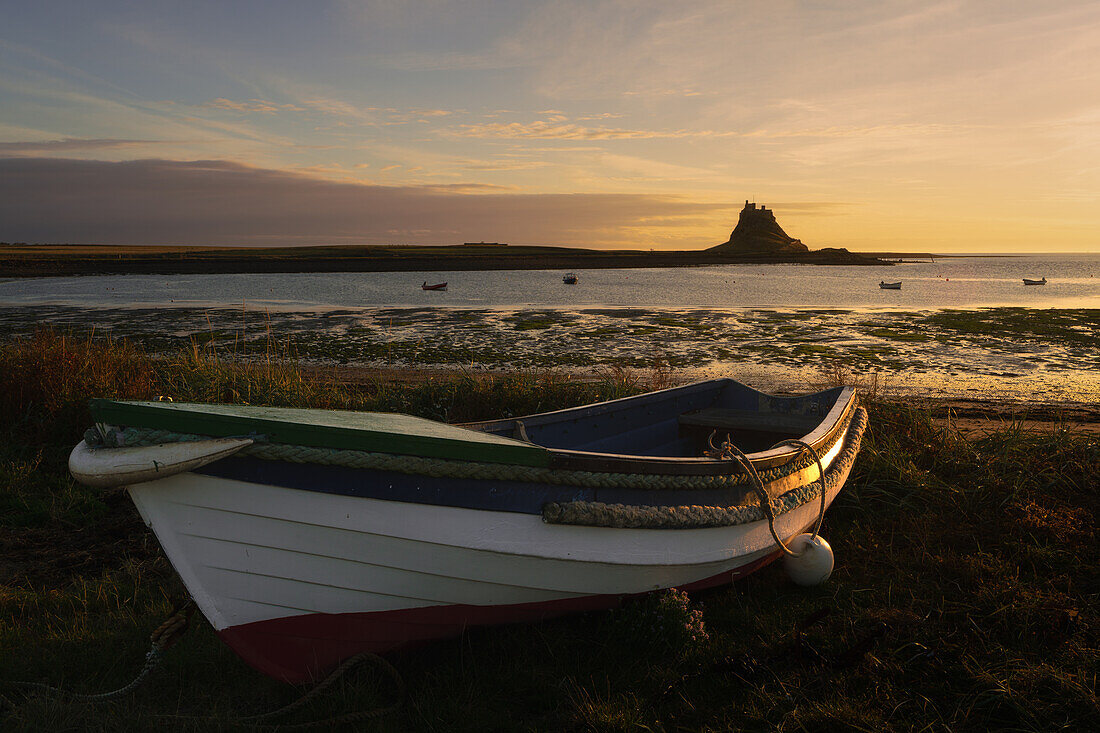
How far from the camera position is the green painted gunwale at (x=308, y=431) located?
2729 mm

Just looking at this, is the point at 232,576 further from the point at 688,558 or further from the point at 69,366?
the point at 69,366

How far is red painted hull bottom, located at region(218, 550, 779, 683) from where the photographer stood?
3066 millimetres

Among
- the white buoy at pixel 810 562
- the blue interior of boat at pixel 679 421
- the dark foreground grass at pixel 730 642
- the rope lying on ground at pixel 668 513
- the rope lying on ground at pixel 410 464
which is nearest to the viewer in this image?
the rope lying on ground at pixel 410 464

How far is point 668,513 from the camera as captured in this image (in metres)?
3.51

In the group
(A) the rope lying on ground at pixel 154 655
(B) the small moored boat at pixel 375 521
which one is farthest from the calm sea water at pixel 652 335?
(A) the rope lying on ground at pixel 154 655

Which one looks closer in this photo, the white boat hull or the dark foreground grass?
the white boat hull

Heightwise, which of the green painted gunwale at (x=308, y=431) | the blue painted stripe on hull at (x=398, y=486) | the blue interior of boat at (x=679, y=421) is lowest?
the blue interior of boat at (x=679, y=421)

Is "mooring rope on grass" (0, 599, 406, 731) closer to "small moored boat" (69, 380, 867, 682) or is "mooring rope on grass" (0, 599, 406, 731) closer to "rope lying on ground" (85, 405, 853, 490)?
"small moored boat" (69, 380, 867, 682)

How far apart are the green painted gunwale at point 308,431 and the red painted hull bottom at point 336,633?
83 centimetres

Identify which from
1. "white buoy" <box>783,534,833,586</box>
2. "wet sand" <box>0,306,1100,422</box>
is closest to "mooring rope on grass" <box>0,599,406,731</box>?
"white buoy" <box>783,534,833,586</box>

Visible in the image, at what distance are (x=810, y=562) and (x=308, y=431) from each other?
3.28 m

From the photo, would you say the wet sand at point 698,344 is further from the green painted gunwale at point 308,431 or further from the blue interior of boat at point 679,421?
the green painted gunwale at point 308,431

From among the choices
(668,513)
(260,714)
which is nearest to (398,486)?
(260,714)

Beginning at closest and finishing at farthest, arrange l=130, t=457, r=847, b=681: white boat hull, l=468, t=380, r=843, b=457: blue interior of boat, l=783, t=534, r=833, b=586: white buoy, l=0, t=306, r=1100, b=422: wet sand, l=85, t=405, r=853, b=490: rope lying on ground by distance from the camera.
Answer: l=85, t=405, r=853, b=490: rope lying on ground
l=130, t=457, r=847, b=681: white boat hull
l=783, t=534, r=833, b=586: white buoy
l=468, t=380, r=843, b=457: blue interior of boat
l=0, t=306, r=1100, b=422: wet sand
